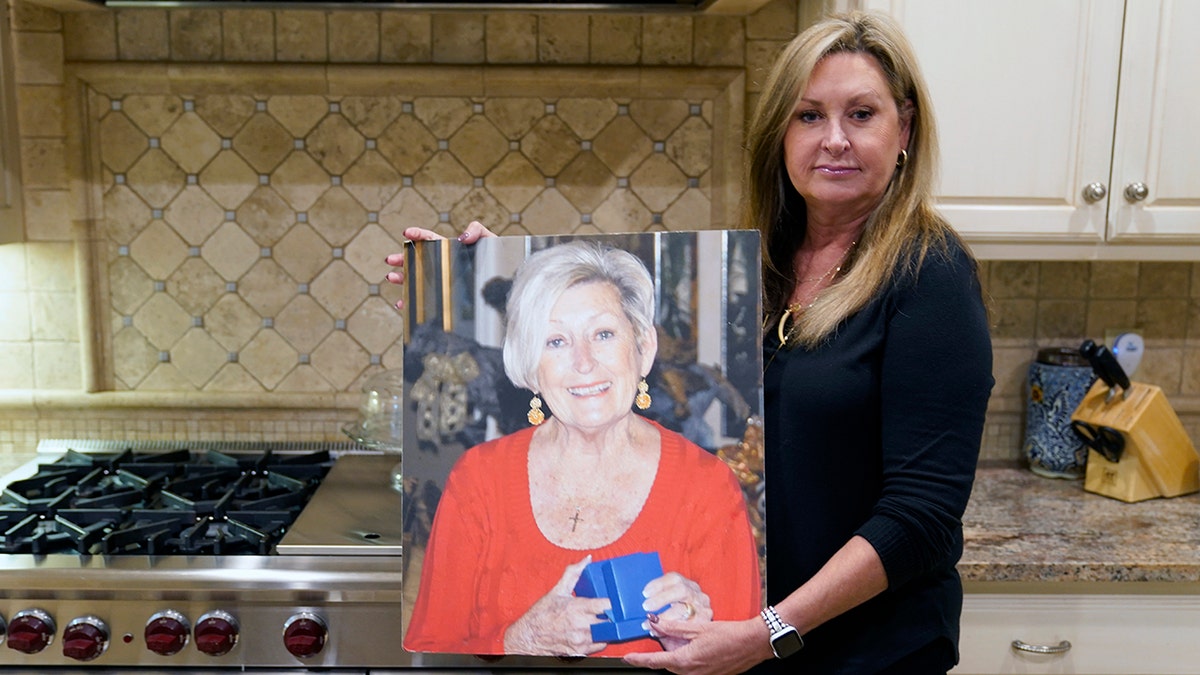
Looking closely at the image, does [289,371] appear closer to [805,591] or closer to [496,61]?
[496,61]

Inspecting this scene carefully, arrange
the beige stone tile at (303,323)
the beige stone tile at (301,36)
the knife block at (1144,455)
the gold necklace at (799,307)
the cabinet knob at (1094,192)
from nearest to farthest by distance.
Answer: the gold necklace at (799,307) < the cabinet knob at (1094,192) < the knife block at (1144,455) < the beige stone tile at (301,36) < the beige stone tile at (303,323)

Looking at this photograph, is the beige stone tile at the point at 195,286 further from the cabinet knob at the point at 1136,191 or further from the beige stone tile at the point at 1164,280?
the beige stone tile at the point at 1164,280

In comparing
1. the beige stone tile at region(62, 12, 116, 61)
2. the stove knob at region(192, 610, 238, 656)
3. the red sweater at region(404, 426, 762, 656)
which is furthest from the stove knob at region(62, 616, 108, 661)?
the beige stone tile at region(62, 12, 116, 61)

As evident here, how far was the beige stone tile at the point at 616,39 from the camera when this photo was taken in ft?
6.20

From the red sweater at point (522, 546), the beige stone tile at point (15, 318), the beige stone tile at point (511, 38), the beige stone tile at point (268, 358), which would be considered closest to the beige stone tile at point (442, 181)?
the beige stone tile at point (511, 38)

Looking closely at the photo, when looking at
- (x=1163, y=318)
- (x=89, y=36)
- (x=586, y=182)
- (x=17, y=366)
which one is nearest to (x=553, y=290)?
(x=586, y=182)

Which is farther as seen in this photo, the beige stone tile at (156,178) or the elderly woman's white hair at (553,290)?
the beige stone tile at (156,178)

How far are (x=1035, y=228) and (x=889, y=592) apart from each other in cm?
84

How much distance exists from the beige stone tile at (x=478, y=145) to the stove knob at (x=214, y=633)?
0.96m

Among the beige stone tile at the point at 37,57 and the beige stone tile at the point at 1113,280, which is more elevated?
the beige stone tile at the point at 37,57

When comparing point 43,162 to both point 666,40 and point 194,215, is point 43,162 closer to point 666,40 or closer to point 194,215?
point 194,215

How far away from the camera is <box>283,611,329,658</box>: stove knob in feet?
4.53

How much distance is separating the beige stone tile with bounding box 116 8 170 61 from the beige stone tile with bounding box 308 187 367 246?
0.40m

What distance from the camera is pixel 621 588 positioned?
1073 mm
